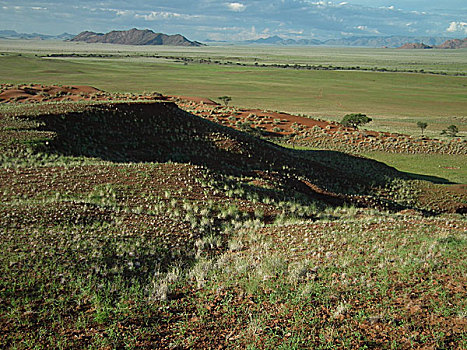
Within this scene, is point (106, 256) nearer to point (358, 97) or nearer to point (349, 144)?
point (349, 144)

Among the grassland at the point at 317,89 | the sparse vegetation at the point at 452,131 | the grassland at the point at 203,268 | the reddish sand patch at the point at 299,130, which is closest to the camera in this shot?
the grassland at the point at 203,268

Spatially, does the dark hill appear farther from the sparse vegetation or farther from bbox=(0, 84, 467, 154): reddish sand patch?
the sparse vegetation

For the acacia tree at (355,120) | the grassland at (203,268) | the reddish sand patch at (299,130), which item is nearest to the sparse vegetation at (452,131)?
the reddish sand patch at (299,130)

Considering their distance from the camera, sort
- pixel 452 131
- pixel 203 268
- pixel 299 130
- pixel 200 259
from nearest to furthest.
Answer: pixel 203 268 < pixel 200 259 < pixel 299 130 < pixel 452 131

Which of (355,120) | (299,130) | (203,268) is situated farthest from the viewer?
(355,120)

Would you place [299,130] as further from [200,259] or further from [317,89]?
[317,89]

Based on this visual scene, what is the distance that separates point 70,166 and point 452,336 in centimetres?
1514

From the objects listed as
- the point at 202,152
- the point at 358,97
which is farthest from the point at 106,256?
the point at 358,97

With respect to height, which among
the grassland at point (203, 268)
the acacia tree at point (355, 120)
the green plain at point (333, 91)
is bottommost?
the grassland at point (203, 268)

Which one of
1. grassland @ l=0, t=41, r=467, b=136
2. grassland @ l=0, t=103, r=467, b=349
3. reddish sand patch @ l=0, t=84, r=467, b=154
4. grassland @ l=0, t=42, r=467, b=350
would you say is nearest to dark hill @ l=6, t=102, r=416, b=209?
grassland @ l=0, t=42, r=467, b=350

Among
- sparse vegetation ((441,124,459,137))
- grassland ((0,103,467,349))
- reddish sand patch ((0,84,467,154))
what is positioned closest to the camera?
grassland ((0,103,467,349))

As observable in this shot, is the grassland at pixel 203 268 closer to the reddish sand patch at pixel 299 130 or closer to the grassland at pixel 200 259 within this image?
the grassland at pixel 200 259

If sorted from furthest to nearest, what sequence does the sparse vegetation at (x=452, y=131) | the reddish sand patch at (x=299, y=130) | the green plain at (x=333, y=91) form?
the green plain at (x=333, y=91)
the sparse vegetation at (x=452, y=131)
the reddish sand patch at (x=299, y=130)

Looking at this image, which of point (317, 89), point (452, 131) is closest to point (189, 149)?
point (452, 131)
